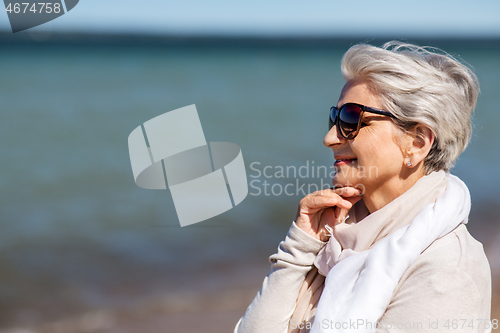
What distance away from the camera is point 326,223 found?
82.2 inches

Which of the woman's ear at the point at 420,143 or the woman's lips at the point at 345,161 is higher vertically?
the woman's ear at the point at 420,143

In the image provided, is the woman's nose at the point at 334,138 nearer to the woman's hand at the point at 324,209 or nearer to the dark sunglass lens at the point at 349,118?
the dark sunglass lens at the point at 349,118

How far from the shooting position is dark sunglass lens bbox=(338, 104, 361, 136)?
1916 mm

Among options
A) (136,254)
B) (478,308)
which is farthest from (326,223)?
(136,254)

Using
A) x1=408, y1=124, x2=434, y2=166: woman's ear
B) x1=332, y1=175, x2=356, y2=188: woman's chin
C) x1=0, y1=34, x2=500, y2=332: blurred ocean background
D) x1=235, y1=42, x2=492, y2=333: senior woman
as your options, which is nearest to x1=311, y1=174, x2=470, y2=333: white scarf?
x1=235, y1=42, x2=492, y2=333: senior woman

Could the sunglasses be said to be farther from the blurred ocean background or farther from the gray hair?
the blurred ocean background

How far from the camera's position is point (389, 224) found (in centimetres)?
182

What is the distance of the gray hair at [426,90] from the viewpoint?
182 cm

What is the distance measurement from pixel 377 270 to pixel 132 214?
4435 millimetres

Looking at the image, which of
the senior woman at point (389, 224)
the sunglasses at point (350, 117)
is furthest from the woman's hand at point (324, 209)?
the sunglasses at point (350, 117)

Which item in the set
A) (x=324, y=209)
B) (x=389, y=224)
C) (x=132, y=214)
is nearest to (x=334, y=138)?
(x=324, y=209)

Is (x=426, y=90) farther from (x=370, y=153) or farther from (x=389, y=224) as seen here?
(x=389, y=224)

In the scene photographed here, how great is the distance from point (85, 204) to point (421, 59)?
5.04 metres

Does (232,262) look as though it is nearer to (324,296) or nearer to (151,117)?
(324,296)
